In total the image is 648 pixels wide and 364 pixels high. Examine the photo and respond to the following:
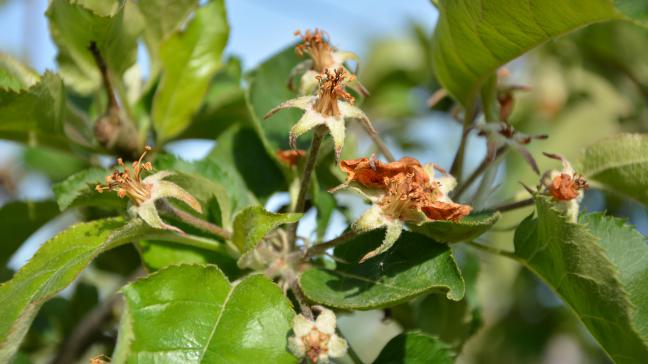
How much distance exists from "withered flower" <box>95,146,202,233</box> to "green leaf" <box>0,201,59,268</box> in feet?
2.04

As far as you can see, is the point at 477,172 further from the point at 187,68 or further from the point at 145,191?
the point at 187,68

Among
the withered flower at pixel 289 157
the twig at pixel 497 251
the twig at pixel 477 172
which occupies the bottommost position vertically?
the twig at pixel 497 251

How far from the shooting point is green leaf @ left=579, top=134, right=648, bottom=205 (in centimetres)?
142

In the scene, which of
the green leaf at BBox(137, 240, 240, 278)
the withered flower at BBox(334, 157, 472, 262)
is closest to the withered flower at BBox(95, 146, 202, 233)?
the green leaf at BBox(137, 240, 240, 278)

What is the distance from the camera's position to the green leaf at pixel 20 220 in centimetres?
179

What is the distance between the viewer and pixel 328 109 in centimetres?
122

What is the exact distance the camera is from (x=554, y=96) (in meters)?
3.25

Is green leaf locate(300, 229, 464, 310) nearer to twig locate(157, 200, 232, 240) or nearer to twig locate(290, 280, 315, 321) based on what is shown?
twig locate(290, 280, 315, 321)

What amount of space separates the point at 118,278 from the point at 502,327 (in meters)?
1.63

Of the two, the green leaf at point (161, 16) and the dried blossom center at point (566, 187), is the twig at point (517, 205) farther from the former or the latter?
the green leaf at point (161, 16)

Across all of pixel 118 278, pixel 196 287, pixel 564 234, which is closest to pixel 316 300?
pixel 196 287

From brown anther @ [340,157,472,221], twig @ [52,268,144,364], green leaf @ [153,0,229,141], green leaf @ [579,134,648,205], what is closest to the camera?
brown anther @ [340,157,472,221]

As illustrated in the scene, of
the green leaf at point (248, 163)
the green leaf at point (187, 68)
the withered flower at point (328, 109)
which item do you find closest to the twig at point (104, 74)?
the green leaf at point (187, 68)

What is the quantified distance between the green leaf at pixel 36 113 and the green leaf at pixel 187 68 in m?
0.22
